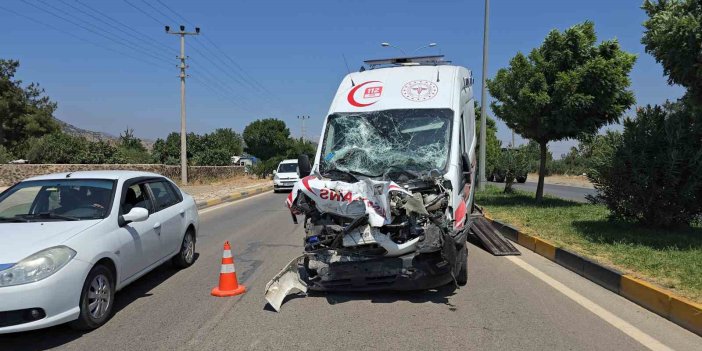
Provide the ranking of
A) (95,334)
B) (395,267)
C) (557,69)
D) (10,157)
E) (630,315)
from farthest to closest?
(10,157) < (557,69) < (395,267) < (630,315) < (95,334)

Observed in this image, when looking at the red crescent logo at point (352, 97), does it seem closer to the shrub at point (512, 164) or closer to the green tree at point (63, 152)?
the shrub at point (512, 164)

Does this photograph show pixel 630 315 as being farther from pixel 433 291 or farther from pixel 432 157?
pixel 432 157

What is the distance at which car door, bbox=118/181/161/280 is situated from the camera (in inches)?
225

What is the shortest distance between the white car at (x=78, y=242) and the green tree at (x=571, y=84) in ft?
34.1

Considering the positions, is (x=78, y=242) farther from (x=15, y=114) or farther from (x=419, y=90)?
(x=15, y=114)

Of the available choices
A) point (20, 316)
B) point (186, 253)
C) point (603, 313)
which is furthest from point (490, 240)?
point (20, 316)

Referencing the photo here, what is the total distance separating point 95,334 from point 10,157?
108 feet

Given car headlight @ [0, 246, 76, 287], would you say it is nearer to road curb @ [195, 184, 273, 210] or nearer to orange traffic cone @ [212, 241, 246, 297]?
orange traffic cone @ [212, 241, 246, 297]

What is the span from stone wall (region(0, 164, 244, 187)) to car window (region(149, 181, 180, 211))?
11131 mm

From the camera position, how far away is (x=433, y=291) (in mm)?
6355

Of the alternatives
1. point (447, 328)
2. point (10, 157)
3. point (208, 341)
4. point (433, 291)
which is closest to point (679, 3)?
point (433, 291)

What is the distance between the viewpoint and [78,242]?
16.1 ft

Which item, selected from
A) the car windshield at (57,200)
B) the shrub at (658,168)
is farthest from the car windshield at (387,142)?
the shrub at (658,168)

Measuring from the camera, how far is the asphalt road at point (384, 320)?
4598 mm
